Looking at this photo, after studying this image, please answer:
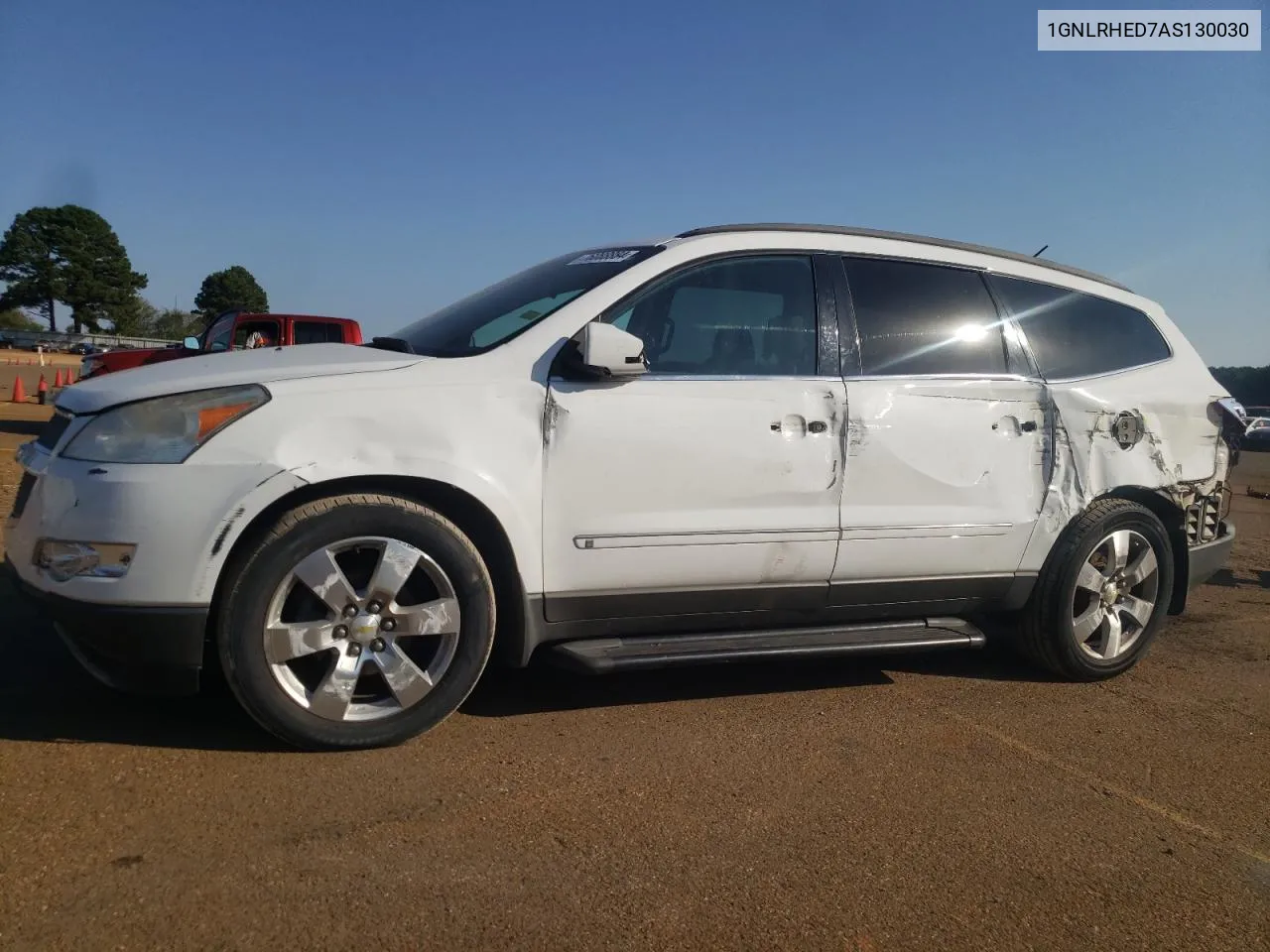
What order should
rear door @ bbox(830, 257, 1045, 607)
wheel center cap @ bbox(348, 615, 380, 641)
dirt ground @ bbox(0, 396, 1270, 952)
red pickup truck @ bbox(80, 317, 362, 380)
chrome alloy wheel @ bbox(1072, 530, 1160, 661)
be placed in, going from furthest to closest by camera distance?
red pickup truck @ bbox(80, 317, 362, 380)
chrome alloy wheel @ bbox(1072, 530, 1160, 661)
rear door @ bbox(830, 257, 1045, 607)
wheel center cap @ bbox(348, 615, 380, 641)
dirt ground @ bbox(0, 396, 1270, 952)

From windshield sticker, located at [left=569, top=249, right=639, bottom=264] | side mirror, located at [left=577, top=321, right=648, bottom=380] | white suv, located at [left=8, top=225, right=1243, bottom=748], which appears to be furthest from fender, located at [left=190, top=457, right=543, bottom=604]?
windshield sticker, located at [left=569, top=249, right=639, bottom=264]

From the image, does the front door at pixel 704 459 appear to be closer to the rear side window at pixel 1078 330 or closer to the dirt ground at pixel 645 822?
the dirt ground at pixel 645 822

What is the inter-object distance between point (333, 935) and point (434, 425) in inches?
60.3

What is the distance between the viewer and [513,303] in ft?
12.6

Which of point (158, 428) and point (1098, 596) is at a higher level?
point (158, 428)

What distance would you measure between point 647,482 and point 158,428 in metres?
1.55

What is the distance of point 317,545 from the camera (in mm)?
2949

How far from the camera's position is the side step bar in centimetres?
332

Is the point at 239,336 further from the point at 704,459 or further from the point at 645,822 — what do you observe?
the point at 645,822

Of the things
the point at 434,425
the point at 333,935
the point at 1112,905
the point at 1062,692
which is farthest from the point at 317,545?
the point at 1062,692

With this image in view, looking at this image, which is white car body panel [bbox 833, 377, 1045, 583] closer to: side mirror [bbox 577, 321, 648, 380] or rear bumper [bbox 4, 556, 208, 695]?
side mirror [bbox 577, 321, 648, 380]

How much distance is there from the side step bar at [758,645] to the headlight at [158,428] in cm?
135

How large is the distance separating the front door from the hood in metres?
0.65

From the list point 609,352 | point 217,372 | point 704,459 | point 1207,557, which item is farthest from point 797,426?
point 1207,557
